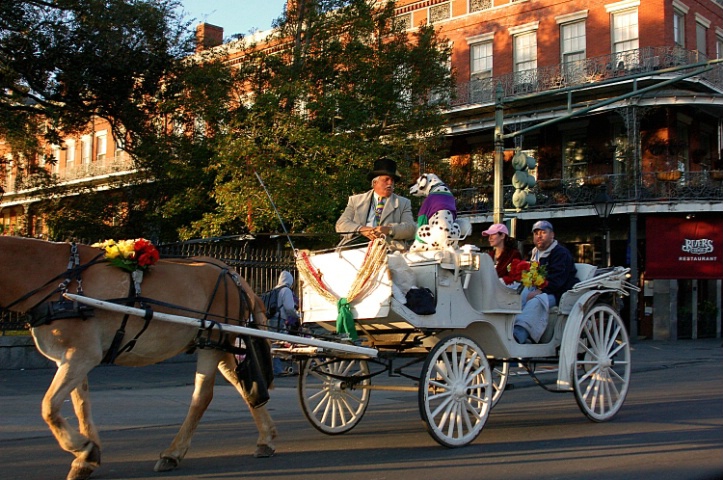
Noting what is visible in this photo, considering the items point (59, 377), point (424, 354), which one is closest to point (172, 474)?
point (59, 377)

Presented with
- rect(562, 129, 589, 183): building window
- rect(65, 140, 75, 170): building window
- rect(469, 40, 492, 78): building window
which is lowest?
rect(562, 129, 589, 183): building window

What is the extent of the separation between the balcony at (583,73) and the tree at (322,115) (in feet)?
19.1

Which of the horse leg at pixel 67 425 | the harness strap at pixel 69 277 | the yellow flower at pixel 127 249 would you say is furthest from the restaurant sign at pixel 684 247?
the horse leg at pixel 67 425

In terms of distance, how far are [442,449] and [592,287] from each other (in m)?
3.00

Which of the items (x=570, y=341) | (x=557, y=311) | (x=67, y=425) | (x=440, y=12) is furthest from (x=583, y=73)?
(x=67, y=425)

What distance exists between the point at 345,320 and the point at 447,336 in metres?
0.98

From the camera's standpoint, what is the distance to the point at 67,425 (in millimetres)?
5859

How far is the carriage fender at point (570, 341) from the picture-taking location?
820cm

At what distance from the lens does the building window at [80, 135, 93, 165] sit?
1761 inches

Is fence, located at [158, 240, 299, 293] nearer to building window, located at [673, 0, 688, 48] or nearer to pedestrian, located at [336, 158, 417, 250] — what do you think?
pedestrian, located at [336, 158, 417, 250]

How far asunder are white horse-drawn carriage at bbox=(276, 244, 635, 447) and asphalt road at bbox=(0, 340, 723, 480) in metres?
0.35

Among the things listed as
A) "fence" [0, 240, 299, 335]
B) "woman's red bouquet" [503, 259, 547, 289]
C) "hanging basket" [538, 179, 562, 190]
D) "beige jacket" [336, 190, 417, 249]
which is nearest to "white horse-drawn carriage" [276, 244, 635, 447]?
"beige jacket" [336, 190, 417, 249]

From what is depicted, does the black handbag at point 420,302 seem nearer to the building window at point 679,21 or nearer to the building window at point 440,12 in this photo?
the building window at point 679,21

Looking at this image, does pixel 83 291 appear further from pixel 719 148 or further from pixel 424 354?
pixel 719 148
